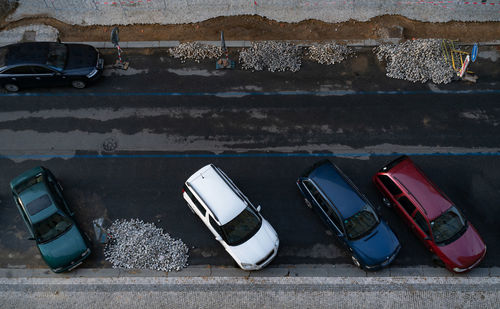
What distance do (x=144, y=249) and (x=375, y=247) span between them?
7902mm

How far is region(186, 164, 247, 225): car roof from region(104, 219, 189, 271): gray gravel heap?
201cm

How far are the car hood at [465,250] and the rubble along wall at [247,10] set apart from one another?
10785 mm

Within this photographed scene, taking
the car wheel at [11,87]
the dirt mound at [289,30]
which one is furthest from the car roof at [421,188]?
the car wheel at [11,87]

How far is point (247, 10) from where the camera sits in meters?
18.0

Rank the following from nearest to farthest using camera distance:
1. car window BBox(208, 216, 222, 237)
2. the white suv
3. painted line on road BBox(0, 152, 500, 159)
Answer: the white suv, car window BBox(208, 216, 222, 237), painted line on road BBox(0, 152, 500, 159)

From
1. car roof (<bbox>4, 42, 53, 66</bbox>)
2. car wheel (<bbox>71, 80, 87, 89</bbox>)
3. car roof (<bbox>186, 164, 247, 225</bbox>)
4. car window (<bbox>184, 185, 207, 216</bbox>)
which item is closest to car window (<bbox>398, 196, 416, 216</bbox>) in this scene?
car roof (<bbox>186, 164, 247, 225</bbox>)

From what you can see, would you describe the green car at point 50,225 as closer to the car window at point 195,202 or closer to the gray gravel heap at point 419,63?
the car window at point 195,202

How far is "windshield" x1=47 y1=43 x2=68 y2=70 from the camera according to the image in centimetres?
1542

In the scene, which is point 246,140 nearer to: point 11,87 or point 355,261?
point 355,261

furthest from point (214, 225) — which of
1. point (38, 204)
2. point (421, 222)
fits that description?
point (421, 222)

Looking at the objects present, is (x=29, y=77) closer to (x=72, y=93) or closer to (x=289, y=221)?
(x=72, y=93)

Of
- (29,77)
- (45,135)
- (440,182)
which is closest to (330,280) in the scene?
(440,182)

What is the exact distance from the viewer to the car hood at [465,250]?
1185cm

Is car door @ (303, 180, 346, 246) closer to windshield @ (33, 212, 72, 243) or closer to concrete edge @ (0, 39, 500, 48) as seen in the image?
concrete edge @ (0, 39, 500, 48)
